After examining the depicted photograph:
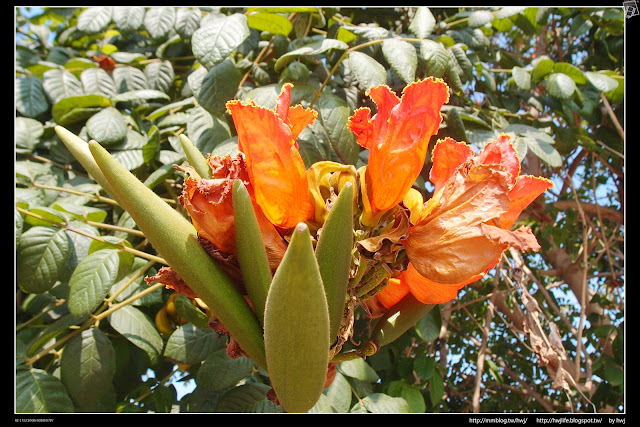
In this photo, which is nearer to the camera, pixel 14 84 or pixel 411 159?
pixel 411 159

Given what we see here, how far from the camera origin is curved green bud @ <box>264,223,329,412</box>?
14.6 inches

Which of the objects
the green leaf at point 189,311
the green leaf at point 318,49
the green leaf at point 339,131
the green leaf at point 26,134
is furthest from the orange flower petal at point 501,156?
the green leaf at point 26,134

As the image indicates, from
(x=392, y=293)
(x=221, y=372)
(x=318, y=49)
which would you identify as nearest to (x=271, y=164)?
(x=392, y=293)

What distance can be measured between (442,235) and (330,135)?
2.18ft

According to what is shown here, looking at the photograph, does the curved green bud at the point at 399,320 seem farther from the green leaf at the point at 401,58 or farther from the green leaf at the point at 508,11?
the green leaf at the point at 508,11

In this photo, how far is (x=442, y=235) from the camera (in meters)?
0.46

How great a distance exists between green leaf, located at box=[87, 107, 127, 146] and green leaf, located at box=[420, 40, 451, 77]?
0.86 m

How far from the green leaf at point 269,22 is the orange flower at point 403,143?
2.95 ft

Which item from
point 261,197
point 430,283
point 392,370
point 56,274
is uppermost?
point 261,197

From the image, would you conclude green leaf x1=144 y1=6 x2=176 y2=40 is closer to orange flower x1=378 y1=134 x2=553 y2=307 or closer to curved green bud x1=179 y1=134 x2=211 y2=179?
curved green bud x1=179 y1=134 x2=211 y2=179

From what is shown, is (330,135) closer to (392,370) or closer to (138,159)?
(138,159)

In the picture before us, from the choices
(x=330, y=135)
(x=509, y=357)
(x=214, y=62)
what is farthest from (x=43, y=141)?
(x=509, y=357)

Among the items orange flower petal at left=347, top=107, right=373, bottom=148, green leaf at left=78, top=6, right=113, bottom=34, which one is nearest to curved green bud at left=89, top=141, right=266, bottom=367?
orange flower petal at left=347, top=107, right=373, bottom=148

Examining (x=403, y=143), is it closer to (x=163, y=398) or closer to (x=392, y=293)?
(x=392, y=293)
